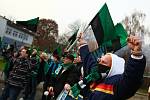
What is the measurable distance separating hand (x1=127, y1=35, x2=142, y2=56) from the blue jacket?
108 mm

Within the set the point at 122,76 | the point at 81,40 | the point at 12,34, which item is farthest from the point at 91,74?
the point at 12,34

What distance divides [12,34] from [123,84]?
8173 cm

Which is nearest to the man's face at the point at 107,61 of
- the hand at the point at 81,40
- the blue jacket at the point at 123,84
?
the blue jacket at the point at 123,84

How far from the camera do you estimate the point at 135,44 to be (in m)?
5.23

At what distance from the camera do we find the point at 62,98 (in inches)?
358

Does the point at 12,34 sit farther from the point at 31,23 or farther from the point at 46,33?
the point at 31,23

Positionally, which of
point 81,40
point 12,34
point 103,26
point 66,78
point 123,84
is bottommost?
point 66,78

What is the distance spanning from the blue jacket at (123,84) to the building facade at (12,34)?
221 feet

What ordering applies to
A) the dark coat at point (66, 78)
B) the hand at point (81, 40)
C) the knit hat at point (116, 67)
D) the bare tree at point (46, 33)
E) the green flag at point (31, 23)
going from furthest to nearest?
the bare tree at point (46, 33) → the green flag at point (31, 23) → the dark coat at point (66, 78) → the hand at point (81, 40) → the knit hat at point (116, 67)

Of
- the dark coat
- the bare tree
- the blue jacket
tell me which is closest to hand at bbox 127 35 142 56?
the blue jacket

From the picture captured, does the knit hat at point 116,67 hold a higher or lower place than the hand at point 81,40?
lower

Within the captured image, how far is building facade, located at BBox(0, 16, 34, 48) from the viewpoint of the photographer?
75.2 meters

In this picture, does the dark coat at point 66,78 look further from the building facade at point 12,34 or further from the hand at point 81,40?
the building facade at point 12,34

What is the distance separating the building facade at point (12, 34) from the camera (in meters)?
75.2
